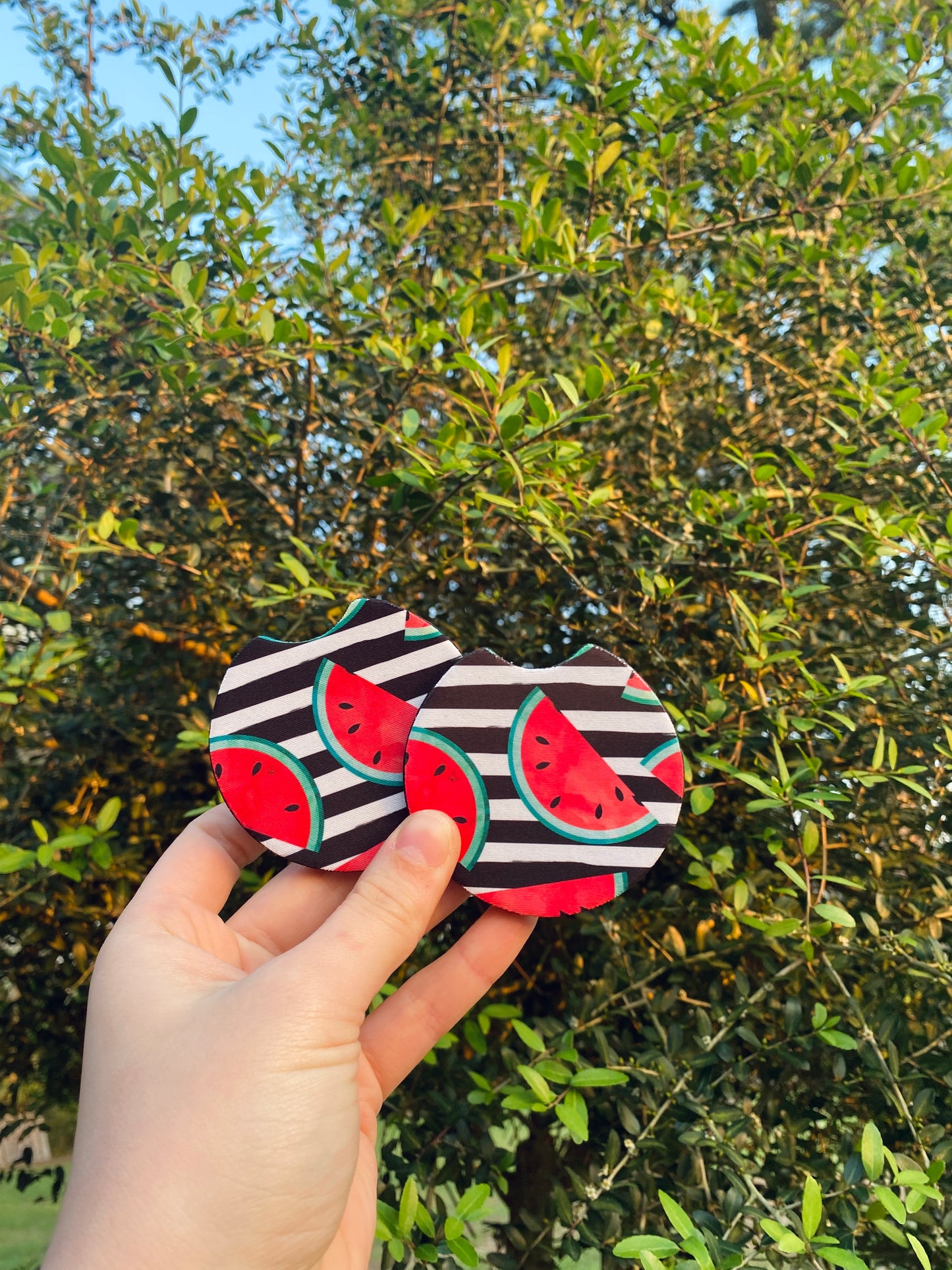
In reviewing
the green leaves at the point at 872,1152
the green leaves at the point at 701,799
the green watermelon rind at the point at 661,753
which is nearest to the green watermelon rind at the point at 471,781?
the green watermelon rind at the point at 661,753

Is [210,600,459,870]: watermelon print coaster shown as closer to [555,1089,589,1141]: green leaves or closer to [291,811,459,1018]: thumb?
[291,811,459,1018]: thumb

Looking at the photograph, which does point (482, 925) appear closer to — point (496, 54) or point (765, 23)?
point (496, 54)

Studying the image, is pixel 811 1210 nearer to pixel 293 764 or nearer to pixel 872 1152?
pixel 872 1152

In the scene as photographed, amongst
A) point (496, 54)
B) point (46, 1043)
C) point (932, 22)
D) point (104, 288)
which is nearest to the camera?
point (104, 288)

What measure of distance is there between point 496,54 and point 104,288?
1.36 metres

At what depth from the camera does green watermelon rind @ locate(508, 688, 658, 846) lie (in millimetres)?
1234

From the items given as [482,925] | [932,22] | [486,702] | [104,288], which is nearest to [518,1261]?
[482,925]

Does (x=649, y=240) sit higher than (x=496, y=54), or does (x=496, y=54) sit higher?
(x=496, y=54)

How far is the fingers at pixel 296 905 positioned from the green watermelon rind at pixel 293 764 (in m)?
0.09

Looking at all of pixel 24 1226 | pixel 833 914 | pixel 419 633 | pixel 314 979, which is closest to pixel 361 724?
pixel 419 633

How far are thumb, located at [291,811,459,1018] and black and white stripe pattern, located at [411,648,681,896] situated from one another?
0.38 ft

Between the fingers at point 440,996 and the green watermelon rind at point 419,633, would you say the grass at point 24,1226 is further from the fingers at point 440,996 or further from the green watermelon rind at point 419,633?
the green watermelon rind at point 419,633

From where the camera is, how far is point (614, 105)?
189 centimetres

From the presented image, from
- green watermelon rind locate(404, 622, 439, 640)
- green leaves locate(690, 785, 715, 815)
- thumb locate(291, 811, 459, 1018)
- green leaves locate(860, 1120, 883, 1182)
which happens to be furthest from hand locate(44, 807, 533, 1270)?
green leaves locate(860, 1120, 883, 1182)
